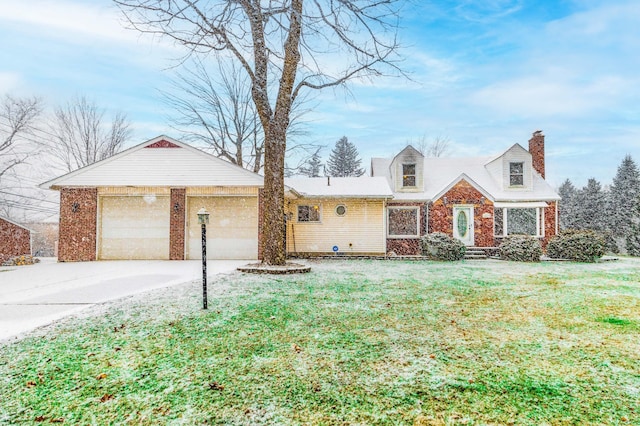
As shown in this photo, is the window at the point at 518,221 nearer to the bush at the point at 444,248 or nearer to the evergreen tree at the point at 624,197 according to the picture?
the bush at the point at 444,248

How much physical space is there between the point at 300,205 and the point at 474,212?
25.7 ft

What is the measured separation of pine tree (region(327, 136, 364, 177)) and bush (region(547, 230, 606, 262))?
23.3 metres

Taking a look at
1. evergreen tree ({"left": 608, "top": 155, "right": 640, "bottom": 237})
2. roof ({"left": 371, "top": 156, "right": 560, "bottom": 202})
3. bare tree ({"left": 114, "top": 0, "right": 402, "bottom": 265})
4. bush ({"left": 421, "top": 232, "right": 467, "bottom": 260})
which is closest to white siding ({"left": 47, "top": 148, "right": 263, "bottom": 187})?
bare tree ({"left": 114, "top": 0, "right": 402, "bottom": 265})

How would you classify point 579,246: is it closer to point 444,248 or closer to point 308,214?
point 444,248

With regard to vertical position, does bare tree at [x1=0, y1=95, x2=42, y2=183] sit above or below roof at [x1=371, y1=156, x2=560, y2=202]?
above

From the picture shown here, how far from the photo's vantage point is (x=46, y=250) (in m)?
22.1

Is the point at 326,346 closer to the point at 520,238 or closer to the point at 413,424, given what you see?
the point at 413,424

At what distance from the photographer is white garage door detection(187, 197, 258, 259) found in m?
12.9

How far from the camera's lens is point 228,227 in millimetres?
12938

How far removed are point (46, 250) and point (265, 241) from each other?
20.3 m

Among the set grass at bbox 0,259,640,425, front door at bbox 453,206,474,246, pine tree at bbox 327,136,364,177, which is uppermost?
pine tree at bbox 327,136,364,177

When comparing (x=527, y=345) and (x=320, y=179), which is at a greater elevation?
(x=320, y=179)

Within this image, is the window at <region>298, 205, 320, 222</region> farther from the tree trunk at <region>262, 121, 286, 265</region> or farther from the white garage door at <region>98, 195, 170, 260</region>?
the tree trunk at <region>262, 121, 286, 265</region>

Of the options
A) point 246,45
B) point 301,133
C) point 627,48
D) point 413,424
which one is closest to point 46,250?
point 301,133
